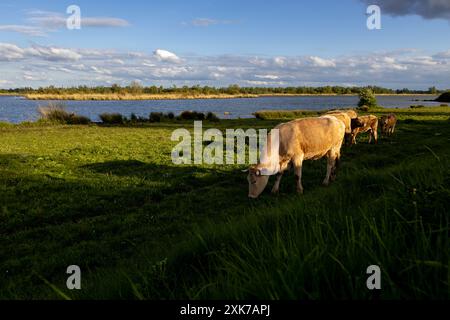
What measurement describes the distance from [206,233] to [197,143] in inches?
748

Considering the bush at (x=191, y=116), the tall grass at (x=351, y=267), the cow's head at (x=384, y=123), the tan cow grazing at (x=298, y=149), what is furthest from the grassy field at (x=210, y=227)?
the bush at (x=191, y=116)

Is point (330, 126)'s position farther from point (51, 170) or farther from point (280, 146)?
point (51, 170)

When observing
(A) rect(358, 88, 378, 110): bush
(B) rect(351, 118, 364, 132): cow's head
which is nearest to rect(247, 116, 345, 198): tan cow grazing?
(B) rect(351, 118, 364, 132): cow's head

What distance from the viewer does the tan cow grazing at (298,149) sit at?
11.6 metres

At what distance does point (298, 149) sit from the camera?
12.6 metres

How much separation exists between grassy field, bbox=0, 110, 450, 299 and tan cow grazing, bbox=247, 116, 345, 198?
1.87 ft

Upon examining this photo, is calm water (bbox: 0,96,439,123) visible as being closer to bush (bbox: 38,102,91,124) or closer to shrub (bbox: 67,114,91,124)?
bush (bbox: 38,102,91,124)

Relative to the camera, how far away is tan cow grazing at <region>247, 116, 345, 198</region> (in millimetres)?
11627

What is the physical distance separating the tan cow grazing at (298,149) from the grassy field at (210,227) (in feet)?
1.87

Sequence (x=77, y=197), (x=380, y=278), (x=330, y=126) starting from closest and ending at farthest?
(x=380, y=278) < (x=77, y=197) < (x=330, y=126)

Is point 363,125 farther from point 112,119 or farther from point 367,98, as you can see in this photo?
point 367,98

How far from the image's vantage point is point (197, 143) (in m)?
24.0

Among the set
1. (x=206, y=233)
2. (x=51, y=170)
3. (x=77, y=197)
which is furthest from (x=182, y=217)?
(x=51, y=170)
